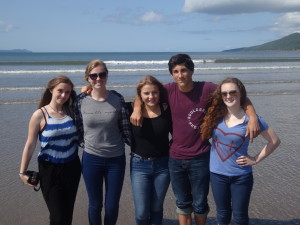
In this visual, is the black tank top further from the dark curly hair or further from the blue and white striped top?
the blue and white striped top

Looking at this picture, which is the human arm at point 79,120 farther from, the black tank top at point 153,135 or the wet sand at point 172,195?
the wet sand at point 172,195

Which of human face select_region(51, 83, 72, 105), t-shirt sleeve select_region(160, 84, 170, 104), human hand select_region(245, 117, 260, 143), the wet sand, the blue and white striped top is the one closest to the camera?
human hand select_region(245, 117, 260, 143)

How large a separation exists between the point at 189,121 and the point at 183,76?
0.47 m

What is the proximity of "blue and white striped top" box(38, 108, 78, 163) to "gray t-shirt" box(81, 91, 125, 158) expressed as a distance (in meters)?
0.18

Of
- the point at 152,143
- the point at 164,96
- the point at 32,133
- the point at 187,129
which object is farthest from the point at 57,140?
the point at 187,129

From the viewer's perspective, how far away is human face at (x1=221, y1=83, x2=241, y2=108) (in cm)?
336

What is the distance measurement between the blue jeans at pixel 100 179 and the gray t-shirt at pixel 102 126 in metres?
0.08

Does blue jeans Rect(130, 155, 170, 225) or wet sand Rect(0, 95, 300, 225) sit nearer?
blue jeans Rect(130, 155, 170, 225)

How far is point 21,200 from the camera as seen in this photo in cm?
490

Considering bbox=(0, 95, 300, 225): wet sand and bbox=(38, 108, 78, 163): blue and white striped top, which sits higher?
bbox=(38, 108, 78, 163): blue and white striped top

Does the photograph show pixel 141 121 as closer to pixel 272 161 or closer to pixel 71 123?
pixel 71 123

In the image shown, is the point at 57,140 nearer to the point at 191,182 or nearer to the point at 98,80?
the point at 98,80

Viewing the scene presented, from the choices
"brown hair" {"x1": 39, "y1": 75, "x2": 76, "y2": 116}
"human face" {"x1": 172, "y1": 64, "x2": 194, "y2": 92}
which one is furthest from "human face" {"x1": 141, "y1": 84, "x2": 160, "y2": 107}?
"brown hair" {"x1": 39, "y1": 75, "x2": 76, "y2": 116}

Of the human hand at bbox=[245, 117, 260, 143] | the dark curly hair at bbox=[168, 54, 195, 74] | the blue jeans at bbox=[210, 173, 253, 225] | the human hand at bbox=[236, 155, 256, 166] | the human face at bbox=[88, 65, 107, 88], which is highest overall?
the dark curly hair at bbox=[168, 54, 195, 74]
